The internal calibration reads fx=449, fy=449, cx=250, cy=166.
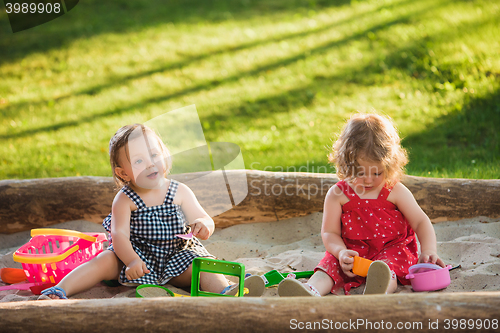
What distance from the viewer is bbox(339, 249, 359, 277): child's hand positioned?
2.24 m

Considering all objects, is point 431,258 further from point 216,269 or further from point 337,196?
point 216,269

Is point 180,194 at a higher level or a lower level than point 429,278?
higher

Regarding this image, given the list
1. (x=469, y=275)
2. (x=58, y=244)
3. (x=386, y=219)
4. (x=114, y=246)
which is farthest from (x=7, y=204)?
(x=469, y=275)

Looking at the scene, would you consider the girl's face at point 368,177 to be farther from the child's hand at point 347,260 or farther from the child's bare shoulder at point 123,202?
the child's bare shoulder at point 123,202

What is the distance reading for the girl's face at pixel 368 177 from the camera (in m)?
2.35

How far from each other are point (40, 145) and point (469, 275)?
544 centimetres

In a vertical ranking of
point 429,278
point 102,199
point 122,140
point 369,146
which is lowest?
point 429,278

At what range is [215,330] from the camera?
158 centimetres

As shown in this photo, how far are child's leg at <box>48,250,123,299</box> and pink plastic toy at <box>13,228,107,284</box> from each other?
16 centimetres

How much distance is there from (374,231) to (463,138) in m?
A: 3.35

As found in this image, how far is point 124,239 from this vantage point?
242 centimetres

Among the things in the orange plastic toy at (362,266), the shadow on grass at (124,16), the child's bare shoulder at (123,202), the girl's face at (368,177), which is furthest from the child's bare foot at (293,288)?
the shadow on grass at (124,16)

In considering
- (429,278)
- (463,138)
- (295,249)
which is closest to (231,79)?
(463,138)

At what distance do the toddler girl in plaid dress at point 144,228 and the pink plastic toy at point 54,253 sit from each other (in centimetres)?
17
